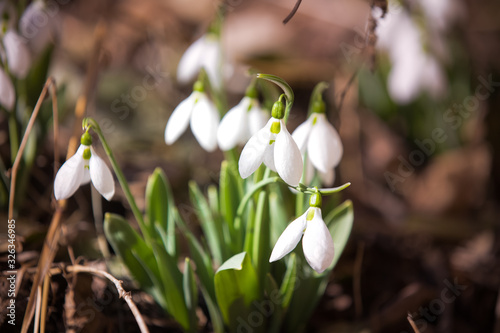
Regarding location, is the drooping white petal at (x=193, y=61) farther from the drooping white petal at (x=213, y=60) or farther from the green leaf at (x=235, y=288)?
the green leaf at (x=235, y=288)

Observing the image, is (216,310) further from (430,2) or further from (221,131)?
(430,2)

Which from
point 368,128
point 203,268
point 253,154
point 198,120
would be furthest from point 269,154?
point 368,128

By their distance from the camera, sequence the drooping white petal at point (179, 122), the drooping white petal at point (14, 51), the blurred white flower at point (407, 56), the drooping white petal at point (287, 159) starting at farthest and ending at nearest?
the blurred white flower at point (407, 56) → the drooping white petal at point (14, 51) → the drooping white petal at point (179, 122) → the drooping white petal at point (287, 159)

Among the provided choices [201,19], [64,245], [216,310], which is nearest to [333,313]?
[216,310]

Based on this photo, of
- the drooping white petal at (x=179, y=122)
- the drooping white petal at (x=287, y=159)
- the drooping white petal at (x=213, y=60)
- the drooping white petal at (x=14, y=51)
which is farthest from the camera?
the drooping white petal at (x=213, y=60)

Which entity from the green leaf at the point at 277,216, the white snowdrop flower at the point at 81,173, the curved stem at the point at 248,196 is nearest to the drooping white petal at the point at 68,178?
the white snowdrop flower at the point at 81,173

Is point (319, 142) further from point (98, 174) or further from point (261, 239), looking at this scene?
point (98, 174)

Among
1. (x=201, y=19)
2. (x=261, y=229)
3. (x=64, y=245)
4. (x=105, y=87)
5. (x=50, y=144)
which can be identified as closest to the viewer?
(x=261, y=229)
